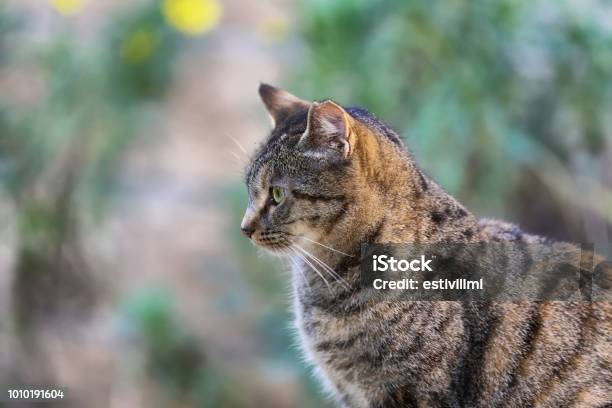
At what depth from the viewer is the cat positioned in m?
1.29

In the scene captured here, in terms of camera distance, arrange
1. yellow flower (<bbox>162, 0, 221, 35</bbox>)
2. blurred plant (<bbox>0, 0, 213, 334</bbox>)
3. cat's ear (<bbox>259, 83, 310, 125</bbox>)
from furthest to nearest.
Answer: blurred plant (<bbox>0, 0, 213, 334</bbox>) → yellow flower (<bbox>162, 0, 221, 35</bbox>) → cat's ear (<bbox>259, 83, 310, 125</bbox>)

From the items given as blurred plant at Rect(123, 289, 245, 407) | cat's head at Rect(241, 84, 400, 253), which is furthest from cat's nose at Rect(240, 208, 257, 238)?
blurred plant at Rect(123, 289, 245, 407)

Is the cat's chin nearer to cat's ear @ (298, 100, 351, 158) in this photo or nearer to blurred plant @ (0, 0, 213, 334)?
cat's ear @ (298, 100, 351, 158)

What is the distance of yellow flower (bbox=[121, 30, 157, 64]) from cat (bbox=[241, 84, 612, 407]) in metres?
1.47

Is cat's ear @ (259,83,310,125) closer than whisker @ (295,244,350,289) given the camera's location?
No

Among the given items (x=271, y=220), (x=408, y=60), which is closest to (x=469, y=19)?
(x=408, y=60)

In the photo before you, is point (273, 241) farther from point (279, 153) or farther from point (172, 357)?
point (172, 357)

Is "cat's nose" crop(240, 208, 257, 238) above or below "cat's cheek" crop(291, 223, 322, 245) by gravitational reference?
above

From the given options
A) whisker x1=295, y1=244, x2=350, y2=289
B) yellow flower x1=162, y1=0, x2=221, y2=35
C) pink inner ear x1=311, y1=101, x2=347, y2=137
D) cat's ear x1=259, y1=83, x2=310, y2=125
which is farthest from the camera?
yellow flower x1=162, y1=0, x2=221, y2=35

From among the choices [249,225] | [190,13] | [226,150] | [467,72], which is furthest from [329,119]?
[190,13]

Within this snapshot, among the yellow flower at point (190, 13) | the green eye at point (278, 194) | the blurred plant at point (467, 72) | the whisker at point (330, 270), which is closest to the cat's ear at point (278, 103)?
the green eye at point (278, 194)

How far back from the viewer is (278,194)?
1424 mm

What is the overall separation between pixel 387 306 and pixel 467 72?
1070mm

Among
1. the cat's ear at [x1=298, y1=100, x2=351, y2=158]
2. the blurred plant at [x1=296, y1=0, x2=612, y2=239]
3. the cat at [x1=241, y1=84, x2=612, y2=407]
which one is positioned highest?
the blurred plant at [x1=296, y1=0, x2=612, y2=239]
